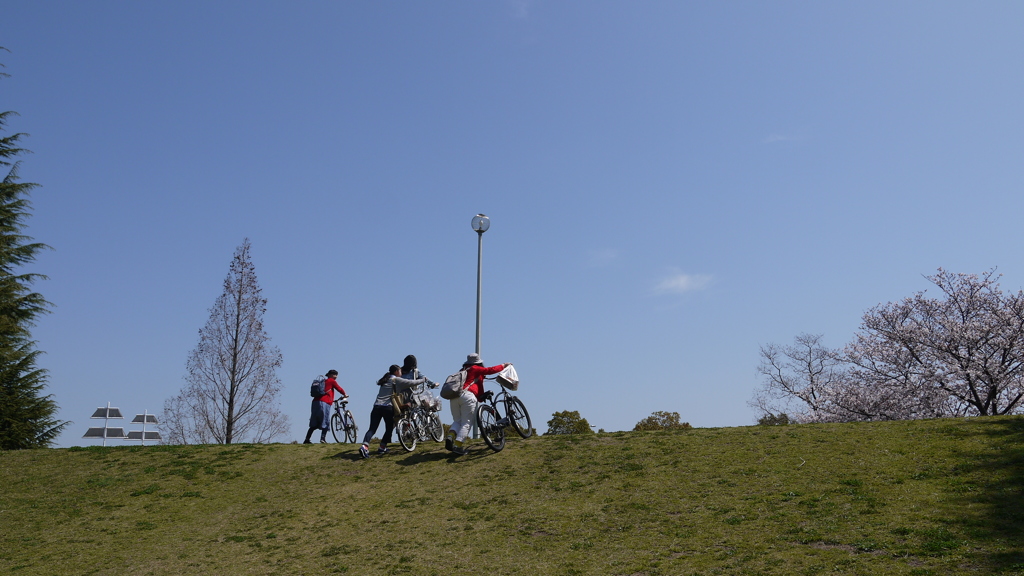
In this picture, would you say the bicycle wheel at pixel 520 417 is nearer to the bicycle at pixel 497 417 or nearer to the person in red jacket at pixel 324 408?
the bicycle at pixel 497 417

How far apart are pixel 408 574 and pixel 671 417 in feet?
90.6

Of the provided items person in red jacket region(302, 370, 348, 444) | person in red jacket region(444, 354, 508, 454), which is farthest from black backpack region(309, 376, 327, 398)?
person in red jacket region(444, 354, 508, 454)

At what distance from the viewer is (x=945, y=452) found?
11.9m

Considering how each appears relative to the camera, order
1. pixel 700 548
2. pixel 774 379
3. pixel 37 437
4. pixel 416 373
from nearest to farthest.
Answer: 1. pixel 700 548
2. pixel 416 373
3. pixel 37 437
4. pixel 774 379

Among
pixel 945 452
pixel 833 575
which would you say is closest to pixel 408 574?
pixel 833 575

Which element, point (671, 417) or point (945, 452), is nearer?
point (945, 452)

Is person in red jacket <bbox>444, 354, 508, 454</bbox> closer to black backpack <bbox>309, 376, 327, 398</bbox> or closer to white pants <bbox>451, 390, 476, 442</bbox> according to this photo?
white pants <bbox>451, 390, 476, 442</bbox>

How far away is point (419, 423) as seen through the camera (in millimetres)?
16594

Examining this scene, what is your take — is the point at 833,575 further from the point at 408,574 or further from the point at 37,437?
the point at 37,437

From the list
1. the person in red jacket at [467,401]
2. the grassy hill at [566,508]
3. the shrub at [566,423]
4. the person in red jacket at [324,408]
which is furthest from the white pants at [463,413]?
the shrub at [566,423]

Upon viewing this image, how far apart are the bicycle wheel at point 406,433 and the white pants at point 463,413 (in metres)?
1.86

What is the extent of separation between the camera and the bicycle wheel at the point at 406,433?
16.1m

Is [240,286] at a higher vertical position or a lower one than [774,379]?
higher

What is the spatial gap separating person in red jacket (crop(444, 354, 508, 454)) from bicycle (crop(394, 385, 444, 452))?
59.7 inches
